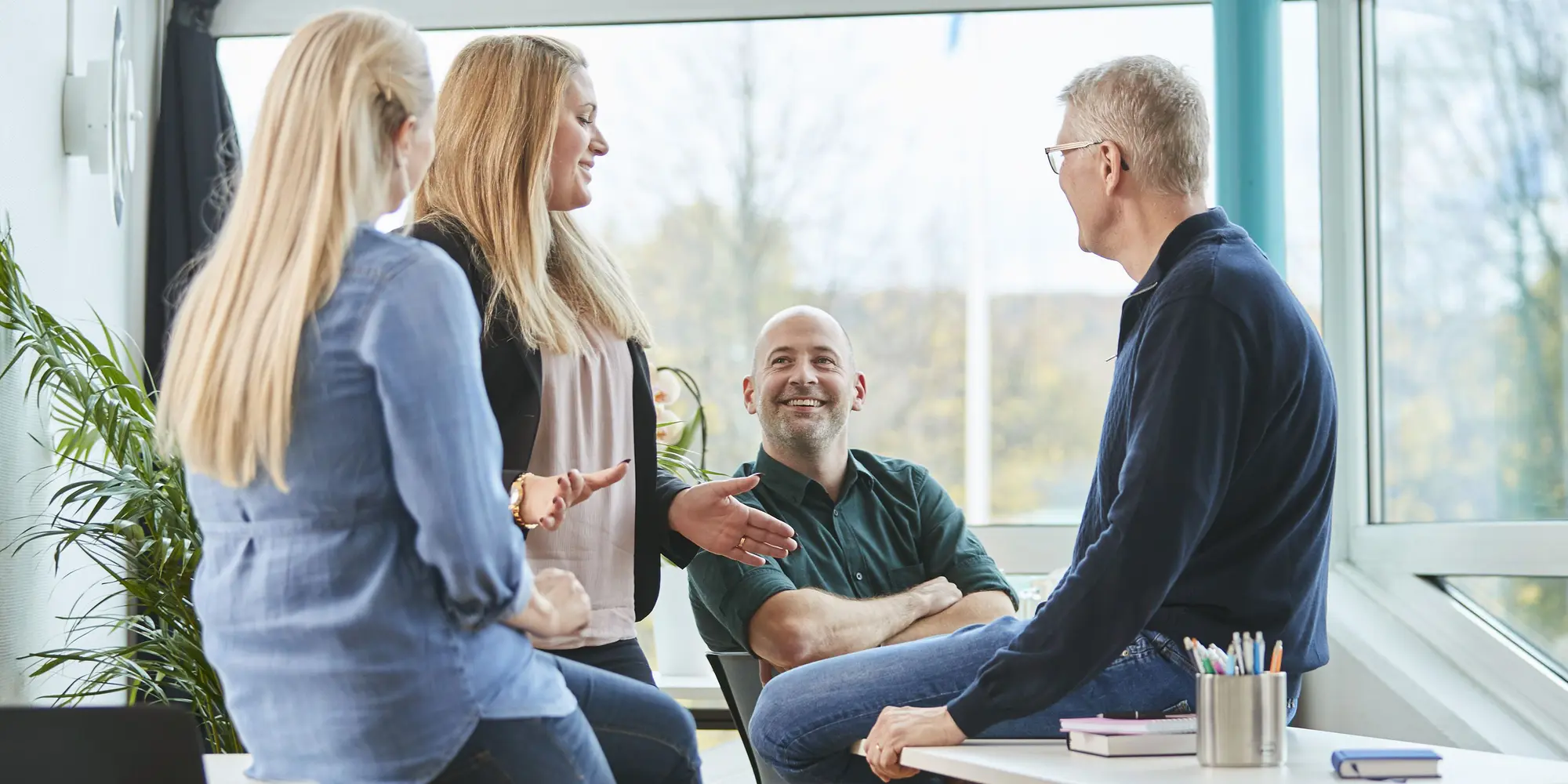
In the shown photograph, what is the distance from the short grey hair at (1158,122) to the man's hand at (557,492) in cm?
89

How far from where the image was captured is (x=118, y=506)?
131 inches

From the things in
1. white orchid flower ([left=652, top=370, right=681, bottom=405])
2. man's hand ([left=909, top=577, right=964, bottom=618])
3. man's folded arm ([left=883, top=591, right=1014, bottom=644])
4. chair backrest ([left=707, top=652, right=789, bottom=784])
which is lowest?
chair backrest ([left=707, top=652, right=789, bottom=784])

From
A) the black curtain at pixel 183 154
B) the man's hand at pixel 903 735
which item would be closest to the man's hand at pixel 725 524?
the man's hand at pixel 903 735

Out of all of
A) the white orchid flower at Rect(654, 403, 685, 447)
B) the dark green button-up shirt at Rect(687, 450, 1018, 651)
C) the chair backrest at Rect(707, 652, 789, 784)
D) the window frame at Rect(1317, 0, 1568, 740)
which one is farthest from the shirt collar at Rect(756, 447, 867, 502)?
the window frame at Rect(1317, 0, 1568, 740)

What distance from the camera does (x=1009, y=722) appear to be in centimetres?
182

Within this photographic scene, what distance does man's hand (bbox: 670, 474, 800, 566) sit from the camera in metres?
2.14

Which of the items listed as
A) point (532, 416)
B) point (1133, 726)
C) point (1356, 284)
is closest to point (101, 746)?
point (532, 416)

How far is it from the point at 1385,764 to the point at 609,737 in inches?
34.2

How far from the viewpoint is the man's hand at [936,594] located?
2.77 m

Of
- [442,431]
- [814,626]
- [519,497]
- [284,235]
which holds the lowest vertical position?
[814,626]

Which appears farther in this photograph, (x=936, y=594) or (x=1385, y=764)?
(x=936, y=594)

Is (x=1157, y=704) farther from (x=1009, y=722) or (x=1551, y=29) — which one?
(x=1551, y=29)

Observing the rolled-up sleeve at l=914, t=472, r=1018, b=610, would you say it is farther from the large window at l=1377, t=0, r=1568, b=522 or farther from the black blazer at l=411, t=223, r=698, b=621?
the large window at l=1377, t=0, r=1568, b=522

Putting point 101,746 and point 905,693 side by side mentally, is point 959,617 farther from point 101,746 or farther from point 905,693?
point 101,746
